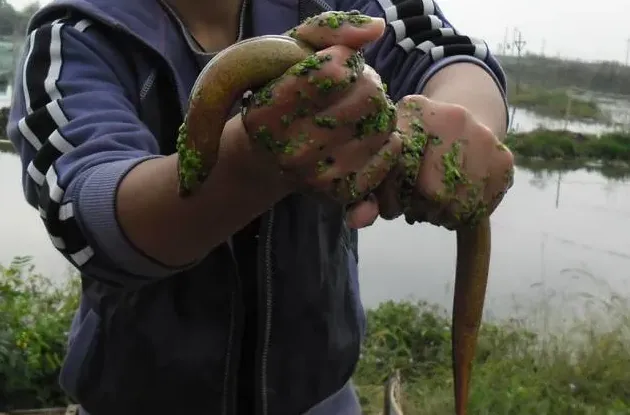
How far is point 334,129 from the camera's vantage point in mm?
789

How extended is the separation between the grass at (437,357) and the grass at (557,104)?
248cm

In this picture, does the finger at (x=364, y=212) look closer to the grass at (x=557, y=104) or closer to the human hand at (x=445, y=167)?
the human hand at (x=445, y=167)

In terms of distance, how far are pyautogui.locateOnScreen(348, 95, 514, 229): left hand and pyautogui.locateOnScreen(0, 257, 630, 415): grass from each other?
8.01 feet

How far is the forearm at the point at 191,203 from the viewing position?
93 cm

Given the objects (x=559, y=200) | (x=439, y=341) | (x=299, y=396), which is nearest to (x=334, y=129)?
(x=299, y=396)

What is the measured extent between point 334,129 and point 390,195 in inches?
6.2

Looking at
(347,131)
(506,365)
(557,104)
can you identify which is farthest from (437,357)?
(347,131)

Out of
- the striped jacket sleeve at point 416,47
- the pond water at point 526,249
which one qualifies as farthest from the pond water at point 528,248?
the striped jacket sleeve at point 416,47

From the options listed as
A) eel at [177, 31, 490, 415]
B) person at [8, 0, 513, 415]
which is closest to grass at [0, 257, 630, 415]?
person at [8, 0, 513, 415]

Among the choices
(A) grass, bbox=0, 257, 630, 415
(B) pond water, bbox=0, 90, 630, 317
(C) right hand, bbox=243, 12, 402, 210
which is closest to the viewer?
(C) right hand, bbox=243, 12, 402, 210

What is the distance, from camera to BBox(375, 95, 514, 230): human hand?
35.7 inches

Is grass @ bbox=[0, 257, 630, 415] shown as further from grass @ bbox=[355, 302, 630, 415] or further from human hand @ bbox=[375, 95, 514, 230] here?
human hand @ bbox=[375, 95, 514, 230]

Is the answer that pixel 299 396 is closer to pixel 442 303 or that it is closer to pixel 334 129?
pixel 334 129

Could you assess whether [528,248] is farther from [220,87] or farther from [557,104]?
[220,87]
